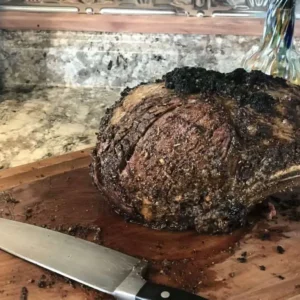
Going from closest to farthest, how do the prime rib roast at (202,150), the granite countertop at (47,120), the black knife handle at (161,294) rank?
the black knife handle at (161,294), the prime rib roast at (202,150), the granite countertop at (47,120)

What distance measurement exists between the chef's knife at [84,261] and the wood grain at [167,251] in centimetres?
Answer: 2

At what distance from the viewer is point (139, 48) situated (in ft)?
5.57

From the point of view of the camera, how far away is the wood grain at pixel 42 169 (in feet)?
3.90

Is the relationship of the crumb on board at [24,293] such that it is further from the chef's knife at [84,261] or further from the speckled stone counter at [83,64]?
the speckled stone counter at [83,64]

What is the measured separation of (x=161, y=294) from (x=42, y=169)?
47 centimetres

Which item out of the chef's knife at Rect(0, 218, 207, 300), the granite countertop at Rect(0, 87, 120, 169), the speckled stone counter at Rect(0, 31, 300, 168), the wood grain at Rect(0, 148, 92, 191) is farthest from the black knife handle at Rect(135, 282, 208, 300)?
the speckled stone counter at Rect(0, 31, 300, 168)

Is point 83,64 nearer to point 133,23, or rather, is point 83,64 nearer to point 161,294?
point 133,23

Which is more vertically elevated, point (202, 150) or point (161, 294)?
point (202, 150)

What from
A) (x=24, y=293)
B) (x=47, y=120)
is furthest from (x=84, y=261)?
(x=47, y=120)

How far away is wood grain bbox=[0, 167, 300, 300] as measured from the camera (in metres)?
0.91

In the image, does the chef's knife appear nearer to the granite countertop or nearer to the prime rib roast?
the prime rib roast

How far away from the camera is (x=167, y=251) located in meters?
1.00

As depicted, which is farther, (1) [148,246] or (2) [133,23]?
(2) [133,23]

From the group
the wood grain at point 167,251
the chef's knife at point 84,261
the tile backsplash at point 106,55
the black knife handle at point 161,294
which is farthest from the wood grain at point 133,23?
the black knife handle at point 161,294
